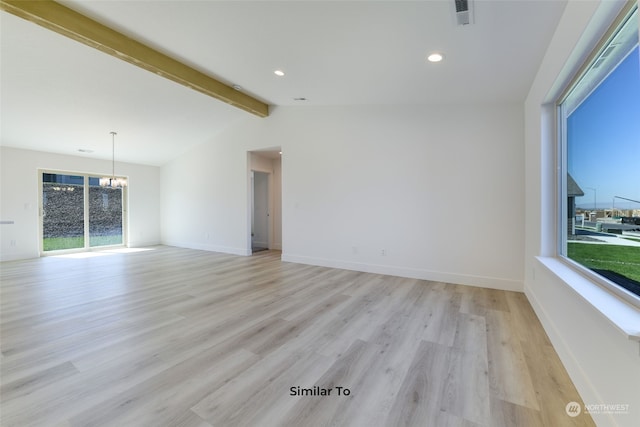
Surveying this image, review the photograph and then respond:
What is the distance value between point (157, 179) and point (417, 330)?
343 inches

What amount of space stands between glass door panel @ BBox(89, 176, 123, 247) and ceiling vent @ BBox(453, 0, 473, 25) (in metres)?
8.63

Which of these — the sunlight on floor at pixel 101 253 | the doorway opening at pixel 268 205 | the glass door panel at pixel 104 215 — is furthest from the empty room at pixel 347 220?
the doorway opening at pixel 268 205

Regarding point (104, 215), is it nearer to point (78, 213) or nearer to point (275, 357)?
point (78, 213)

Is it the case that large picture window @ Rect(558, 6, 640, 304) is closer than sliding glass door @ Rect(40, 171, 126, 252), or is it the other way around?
large picture window @ Rect(558, 6, 640, 304)

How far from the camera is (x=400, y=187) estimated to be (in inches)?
176

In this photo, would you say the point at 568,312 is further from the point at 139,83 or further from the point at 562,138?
the point at 139,83

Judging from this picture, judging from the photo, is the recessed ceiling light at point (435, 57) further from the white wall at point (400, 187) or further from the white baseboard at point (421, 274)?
the white baseboard at point (421, 274)

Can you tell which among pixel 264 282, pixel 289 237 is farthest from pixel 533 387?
pixel 289 237

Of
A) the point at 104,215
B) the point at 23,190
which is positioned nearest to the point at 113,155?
the point at 104,215

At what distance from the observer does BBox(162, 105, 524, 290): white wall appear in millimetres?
3811

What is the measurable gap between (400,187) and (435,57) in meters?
2.02

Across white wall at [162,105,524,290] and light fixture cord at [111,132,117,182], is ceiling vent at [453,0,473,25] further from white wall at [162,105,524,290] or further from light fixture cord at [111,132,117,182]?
light fixture cord at [111,132,117,182]

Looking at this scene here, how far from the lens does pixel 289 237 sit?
573 cm

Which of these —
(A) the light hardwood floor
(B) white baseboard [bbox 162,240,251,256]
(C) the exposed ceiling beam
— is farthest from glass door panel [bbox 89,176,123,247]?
(C) the exposed ceiling beam
